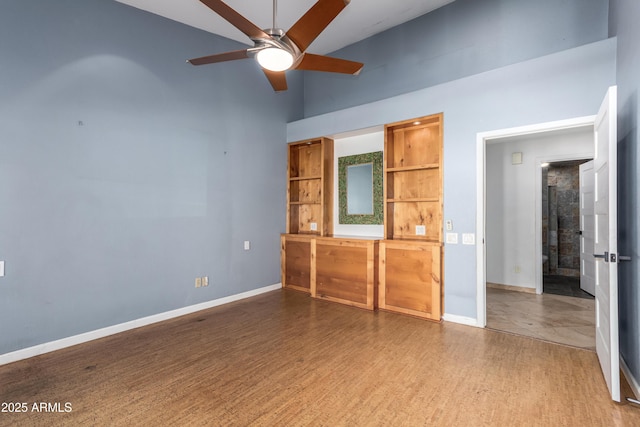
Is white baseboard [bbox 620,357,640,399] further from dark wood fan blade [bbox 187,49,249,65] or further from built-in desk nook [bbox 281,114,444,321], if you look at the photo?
dark wood fan blade [bbox 187,49,249,65]

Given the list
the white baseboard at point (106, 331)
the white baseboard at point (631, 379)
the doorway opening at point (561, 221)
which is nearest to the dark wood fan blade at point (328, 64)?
the white baseboard at point (631, 379)

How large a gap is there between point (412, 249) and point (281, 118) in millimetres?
3039

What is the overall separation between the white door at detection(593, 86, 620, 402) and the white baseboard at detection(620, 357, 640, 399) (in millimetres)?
150

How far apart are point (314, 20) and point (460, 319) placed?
329cm

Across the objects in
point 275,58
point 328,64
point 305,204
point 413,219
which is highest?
point 328,64

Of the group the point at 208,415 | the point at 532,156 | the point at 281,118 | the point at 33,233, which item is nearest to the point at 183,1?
the point at 281,118

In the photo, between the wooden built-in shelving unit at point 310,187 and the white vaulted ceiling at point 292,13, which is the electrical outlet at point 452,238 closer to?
the wooden built-in shelving unit at point 310,187

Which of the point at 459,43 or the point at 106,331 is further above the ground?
the point at 459,43

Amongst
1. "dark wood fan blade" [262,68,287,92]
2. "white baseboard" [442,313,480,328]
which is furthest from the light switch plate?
"dark wood fan blade" [262,68,287,92]

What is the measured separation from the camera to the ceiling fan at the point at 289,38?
1949 mm

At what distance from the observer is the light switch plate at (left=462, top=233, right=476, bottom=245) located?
341cm

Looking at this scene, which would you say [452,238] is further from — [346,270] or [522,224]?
[522,224]

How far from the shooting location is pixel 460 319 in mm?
3504

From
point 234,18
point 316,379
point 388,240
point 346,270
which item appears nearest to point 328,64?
point 234,18
